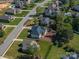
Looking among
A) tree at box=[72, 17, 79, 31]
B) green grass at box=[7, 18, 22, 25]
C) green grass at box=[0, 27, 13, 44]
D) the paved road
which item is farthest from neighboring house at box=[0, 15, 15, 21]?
tree at box=[72, 17, 79, 31]

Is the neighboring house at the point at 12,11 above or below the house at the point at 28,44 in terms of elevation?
above

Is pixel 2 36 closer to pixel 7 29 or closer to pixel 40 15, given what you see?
pixel 7 29

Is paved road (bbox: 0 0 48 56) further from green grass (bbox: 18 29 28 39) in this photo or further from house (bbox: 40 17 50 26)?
house (bbox: 40 17 50 26)

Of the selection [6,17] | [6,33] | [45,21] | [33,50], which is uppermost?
[6,17]

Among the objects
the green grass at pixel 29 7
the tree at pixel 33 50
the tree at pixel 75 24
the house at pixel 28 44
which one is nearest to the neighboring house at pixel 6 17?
the green grass at pixel 29 7

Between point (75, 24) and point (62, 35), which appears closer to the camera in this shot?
point (62, 35)

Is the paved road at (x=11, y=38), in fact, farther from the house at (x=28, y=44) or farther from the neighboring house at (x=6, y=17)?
the house at (x=28, y=44)

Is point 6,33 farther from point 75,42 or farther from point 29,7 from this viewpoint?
point 29,7

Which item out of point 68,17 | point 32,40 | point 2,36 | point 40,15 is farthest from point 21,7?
point 32,40

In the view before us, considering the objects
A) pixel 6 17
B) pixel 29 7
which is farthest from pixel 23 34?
pixel 29 7
